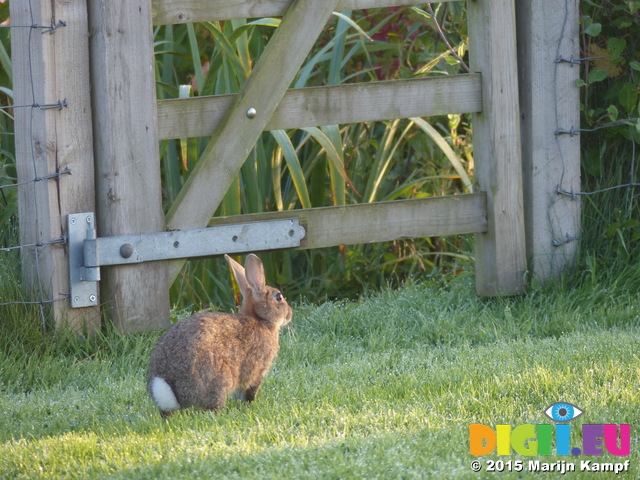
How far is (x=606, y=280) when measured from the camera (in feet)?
17.4

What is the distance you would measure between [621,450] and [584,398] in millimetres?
514

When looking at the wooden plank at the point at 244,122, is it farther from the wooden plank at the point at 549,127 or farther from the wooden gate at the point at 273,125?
the wooden plank at the point at 549,127

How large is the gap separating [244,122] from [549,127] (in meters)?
Result: 1.80

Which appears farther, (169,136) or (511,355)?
(169,136)

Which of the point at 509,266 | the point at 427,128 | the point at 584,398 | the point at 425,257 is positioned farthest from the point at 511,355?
the point at 425,257

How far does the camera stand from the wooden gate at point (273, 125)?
465 centimetres

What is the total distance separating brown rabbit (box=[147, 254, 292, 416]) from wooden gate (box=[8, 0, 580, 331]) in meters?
0.95

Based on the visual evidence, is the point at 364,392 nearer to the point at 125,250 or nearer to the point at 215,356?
the point at 215,356

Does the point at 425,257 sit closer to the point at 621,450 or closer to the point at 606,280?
the point at 606,280

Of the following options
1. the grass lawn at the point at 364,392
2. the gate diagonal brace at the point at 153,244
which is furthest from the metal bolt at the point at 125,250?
the grass lawn at the point at 364,392

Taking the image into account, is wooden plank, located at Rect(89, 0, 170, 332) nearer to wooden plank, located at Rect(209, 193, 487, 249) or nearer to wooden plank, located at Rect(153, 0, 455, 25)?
wooden plank, located at Rect(153, 0, 455, 25)

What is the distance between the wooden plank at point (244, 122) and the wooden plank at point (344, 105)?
0.26 ft

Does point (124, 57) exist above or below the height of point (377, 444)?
above

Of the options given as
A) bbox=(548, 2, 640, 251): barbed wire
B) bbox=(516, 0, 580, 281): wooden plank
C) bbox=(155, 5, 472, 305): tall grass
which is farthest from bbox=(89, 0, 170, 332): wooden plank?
bbox=(548, 2, 640, 251): barbed wire
